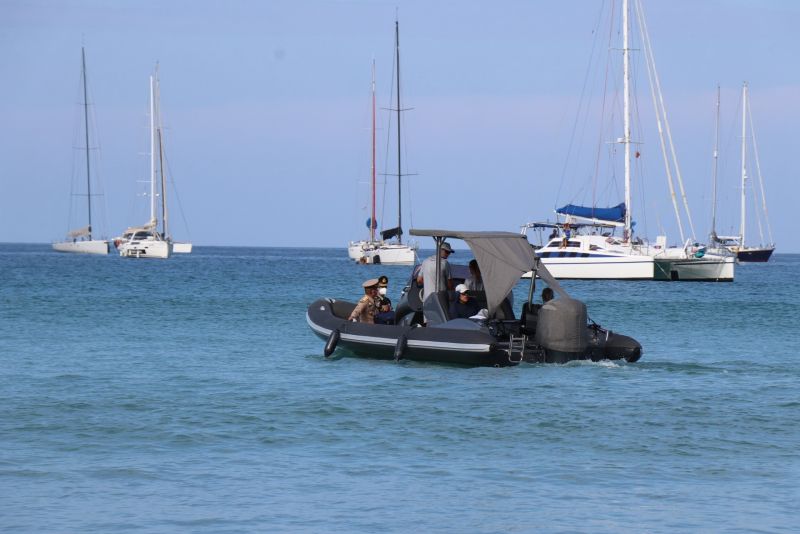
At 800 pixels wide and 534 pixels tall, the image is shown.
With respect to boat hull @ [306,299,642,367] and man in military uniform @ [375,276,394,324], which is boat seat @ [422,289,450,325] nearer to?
boat hull @ [306,299,642,367]

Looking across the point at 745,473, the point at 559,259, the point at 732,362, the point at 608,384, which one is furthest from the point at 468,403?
the point at 559,259

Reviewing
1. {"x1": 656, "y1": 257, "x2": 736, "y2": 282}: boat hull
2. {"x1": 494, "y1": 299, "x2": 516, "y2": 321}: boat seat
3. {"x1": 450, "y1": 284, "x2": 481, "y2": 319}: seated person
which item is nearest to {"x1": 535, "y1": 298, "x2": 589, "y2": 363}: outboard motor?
{"x1": 494, "y1": 299, "x2": 516, "y2": 321}: boat seat

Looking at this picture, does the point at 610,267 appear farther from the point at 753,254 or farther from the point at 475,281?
the point at 753,254

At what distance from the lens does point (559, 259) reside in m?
58.7

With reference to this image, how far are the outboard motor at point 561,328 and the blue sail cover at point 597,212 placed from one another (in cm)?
3961

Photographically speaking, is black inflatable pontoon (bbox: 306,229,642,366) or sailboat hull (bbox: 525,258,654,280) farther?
sailboat hull (bbox: 525,258,654,280)

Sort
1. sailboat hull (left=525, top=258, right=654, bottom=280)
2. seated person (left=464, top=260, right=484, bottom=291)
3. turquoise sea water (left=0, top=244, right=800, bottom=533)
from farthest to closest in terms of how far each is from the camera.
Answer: sailboat hull (left=525, top=258, right=654, bottom=280)
seated person (left=464, top=260, right=484, bottom=291)
turquoise sea water (left=0, top=244, right=800, bottom=533)

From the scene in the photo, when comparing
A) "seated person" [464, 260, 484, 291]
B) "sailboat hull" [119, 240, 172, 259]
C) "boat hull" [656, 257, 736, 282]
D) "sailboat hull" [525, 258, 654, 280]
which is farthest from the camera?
"sailboat hull" [119, 240, 172, 259]

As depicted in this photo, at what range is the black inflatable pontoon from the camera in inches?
778

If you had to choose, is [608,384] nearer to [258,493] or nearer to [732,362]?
[732,362]

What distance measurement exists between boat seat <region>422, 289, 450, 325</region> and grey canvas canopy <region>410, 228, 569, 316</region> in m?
0.66

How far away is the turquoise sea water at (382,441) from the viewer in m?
10.8

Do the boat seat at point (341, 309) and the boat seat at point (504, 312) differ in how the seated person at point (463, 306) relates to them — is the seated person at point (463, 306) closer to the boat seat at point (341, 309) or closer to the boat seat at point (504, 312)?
the boat seat at point (504, 312)

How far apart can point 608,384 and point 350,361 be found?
492 centimetres
